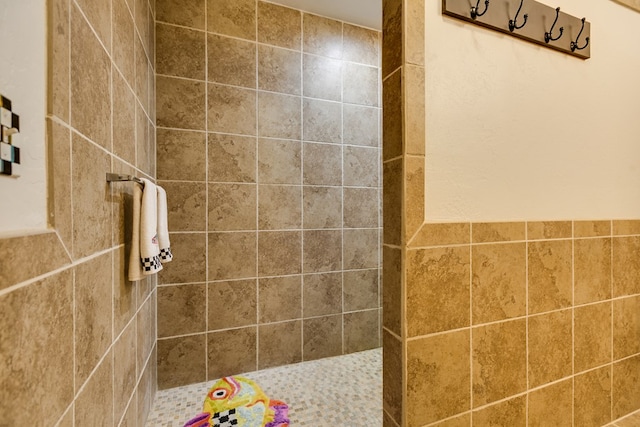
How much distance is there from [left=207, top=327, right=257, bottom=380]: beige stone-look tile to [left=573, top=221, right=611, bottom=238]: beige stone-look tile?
1.68 metres

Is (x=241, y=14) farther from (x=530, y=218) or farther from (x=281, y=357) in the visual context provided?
(x=281, y=357)

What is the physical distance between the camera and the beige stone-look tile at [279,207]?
1.74 meters

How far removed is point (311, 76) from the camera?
1854 mm

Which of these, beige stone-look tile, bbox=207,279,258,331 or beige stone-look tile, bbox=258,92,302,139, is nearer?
beige stone-look tile, bbox=207,279,258,331

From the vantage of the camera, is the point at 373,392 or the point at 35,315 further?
the point at 373,392

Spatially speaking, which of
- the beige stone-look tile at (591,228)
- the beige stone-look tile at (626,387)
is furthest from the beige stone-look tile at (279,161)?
the beige stone-look tile at (626,387)

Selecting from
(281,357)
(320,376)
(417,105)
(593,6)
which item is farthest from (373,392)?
(593,6)

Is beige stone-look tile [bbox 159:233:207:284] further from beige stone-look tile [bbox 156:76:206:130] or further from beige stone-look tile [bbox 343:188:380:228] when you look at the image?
beige stone-look tile [bbox 343:188:380:228]

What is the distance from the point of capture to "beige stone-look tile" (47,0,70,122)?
50cm

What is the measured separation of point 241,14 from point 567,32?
1653 millimetres

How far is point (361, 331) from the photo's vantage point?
1979 mm

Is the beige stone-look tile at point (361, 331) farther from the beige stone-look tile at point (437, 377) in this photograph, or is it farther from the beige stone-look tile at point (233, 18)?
the beige stone-look tile at point (233, 18)

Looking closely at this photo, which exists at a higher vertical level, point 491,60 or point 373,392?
point 491,60

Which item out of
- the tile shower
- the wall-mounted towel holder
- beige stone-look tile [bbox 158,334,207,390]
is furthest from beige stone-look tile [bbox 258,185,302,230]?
the wall-mounted towel holder
